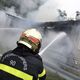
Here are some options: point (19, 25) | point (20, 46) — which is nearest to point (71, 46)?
point (19, 25)

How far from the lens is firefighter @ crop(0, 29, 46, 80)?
3.84 metres

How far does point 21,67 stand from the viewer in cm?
384

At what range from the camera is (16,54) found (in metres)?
3.94

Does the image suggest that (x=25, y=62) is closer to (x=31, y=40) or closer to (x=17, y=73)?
(x=17, y=73)

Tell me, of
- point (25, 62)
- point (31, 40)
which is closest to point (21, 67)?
point (25, 62)

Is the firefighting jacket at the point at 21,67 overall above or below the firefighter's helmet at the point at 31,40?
below

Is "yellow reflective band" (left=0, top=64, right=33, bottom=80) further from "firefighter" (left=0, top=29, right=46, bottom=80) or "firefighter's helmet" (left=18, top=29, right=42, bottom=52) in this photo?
"firefighter's helmet" (left=18, top=29, right=42, bottom=52)

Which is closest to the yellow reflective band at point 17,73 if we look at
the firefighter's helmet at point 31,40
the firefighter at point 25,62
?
the firefighter at point 25,62

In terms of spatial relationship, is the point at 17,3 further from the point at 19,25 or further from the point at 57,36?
the point at 57,36

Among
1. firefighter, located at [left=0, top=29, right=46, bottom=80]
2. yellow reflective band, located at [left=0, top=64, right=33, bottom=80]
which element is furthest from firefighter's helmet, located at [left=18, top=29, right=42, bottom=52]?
yellow reflective band, located at [left=0, top=64, right=33, bottom=80]

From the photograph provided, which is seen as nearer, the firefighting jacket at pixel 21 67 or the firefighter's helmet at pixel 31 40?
the firefighting jacket at pixel 21 67

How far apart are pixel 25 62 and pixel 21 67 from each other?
74 millimetres

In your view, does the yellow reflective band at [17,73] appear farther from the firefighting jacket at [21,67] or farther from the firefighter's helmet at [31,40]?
the firefighter's helmet at [31,40]

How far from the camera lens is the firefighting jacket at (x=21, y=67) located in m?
3.83
